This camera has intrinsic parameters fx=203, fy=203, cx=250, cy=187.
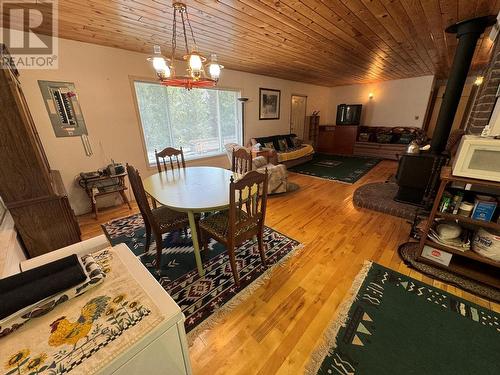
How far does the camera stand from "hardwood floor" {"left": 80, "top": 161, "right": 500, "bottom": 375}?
4.16ft

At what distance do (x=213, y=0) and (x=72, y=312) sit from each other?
7.41 feet

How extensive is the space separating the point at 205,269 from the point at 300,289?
891mm

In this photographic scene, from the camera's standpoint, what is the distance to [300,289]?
5.68 feet

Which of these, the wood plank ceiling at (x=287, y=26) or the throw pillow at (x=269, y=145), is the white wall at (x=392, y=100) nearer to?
the wood plank ceiling at (x=287, y=26)

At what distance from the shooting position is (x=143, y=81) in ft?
10.8

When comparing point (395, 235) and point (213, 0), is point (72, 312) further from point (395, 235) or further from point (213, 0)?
point (395, 235)

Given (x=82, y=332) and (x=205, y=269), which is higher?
(x=82, y=332)

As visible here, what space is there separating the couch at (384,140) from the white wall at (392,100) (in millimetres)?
341

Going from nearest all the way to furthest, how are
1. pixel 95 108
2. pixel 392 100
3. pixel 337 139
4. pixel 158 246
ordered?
pixel 158 246 < pixel 95 108 < pixel 392 100 < pixel 337 139

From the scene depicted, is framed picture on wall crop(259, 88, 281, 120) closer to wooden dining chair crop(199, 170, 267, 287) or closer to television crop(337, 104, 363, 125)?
television crop(337, 104, 363, 125)

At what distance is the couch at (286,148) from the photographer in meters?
5.17

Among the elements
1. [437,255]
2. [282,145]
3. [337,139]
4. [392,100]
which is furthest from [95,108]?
[392,100]

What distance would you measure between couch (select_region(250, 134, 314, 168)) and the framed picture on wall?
59 cm

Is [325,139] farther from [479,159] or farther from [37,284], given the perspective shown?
[37,284]
